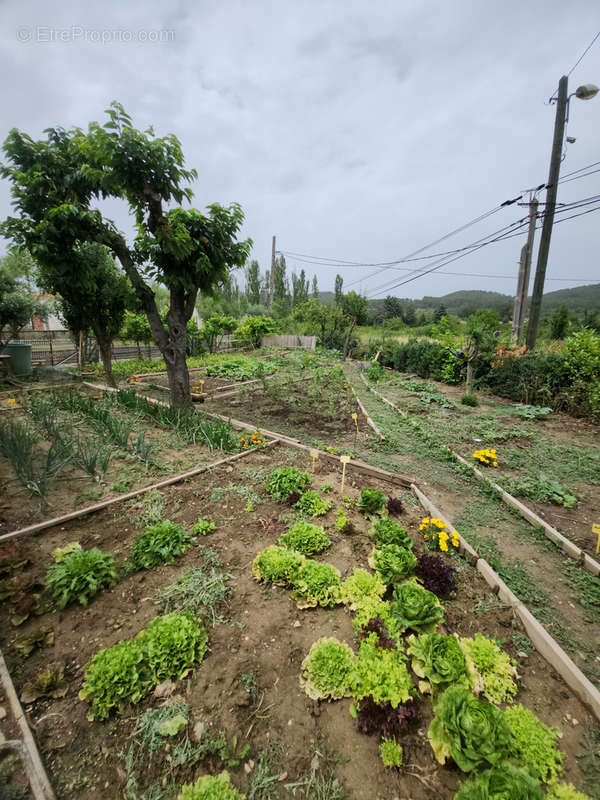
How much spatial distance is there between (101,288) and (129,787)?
9.63 m

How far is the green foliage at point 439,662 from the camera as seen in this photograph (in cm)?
173

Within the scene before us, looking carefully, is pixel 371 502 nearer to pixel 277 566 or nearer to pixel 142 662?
pixel 277 566

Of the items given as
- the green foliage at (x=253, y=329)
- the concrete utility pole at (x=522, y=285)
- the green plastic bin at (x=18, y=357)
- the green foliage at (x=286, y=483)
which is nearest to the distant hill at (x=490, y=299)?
the green foliage at (x=253, y=329)

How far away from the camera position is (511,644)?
2100 mm

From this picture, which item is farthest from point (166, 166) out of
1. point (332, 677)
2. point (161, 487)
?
point (332, 677)

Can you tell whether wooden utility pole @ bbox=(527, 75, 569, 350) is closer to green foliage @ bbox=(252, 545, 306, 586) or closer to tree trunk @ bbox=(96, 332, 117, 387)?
green foliage @ bbox=(252, 545, 306, 586)

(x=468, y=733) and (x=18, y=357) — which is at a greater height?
(x=18, y=357)

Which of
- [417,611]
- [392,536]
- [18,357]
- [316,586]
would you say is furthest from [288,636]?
[18,357]

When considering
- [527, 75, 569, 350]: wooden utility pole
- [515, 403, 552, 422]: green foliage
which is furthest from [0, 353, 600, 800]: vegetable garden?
[527, 75, 569, 350]: wooden utility pole

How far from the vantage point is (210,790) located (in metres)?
1.31

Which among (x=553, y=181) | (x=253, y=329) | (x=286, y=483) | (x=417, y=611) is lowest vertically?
(x=417, y=611)

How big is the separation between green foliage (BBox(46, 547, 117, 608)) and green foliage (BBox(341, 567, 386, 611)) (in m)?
1.83

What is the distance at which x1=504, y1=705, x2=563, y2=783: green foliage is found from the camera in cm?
142

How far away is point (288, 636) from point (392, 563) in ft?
3.15
